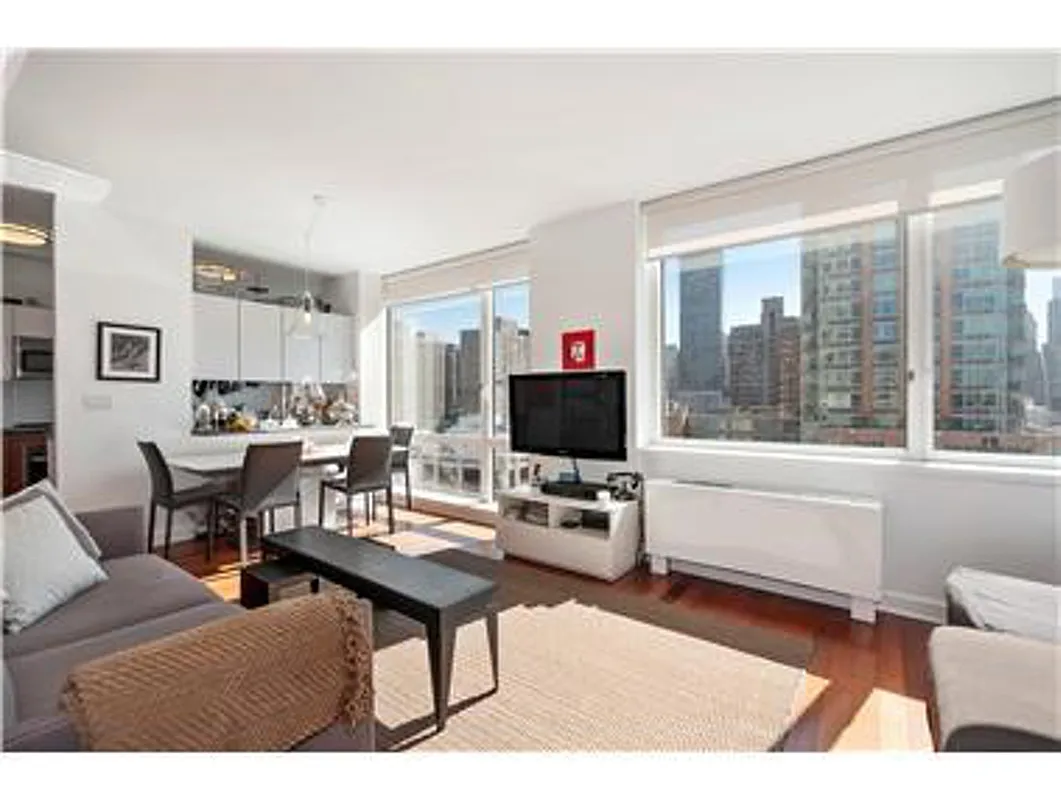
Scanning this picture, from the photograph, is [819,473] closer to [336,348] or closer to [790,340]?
[790,340]

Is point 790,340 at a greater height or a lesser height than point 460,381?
greater

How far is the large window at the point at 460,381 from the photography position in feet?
16.0

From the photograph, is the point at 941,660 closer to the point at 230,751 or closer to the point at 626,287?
the point at 230,751

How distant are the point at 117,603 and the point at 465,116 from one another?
2.51m

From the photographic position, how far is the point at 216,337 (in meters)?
4.63

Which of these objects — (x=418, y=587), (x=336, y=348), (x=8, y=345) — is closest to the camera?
(x=418, y=587)

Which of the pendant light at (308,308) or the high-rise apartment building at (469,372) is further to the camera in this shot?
the high-rise apartment building at (469,372)

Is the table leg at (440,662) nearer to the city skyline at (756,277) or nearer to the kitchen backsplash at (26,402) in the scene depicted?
the city skyline at (756,277)

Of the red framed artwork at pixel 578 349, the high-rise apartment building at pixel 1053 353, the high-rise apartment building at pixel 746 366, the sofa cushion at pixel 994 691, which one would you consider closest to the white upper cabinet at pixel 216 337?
the red framed artwork at pixel 578 349

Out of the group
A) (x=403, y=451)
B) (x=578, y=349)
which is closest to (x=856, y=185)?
(x=578, y=349)

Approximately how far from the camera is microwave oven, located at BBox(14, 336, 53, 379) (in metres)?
4.09

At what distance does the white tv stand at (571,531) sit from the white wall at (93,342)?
2.84m
